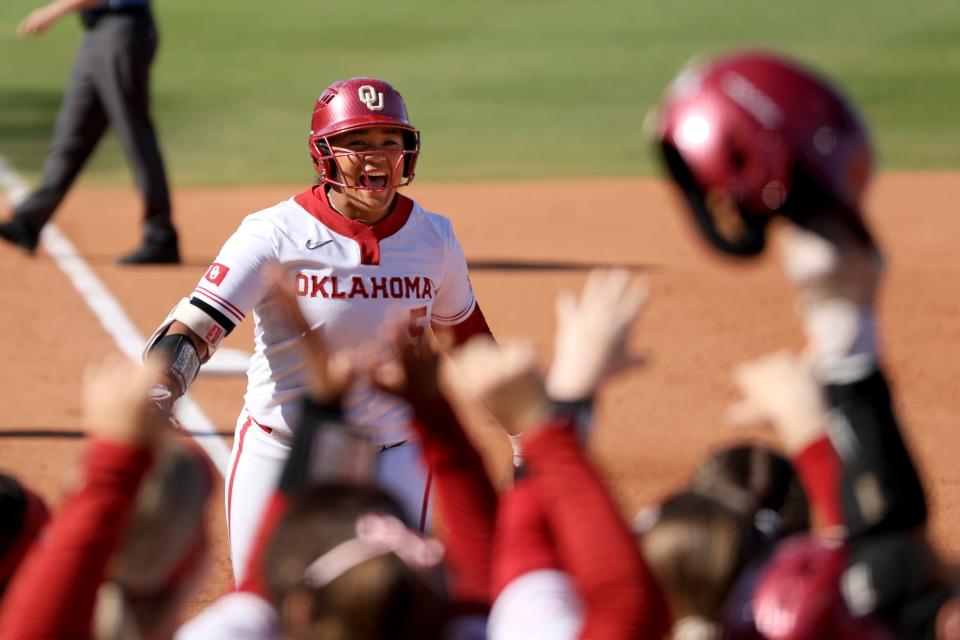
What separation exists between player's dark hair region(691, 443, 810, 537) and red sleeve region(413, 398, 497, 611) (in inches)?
18.3

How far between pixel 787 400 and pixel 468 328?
268 cm

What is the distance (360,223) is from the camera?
554cm

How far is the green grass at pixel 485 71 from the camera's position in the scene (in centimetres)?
1648

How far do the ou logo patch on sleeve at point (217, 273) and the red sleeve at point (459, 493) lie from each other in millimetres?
1984

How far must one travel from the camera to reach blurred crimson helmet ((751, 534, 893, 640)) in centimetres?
269

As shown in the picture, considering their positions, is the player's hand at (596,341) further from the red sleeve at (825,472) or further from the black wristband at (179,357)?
the black wristband at (179,357)

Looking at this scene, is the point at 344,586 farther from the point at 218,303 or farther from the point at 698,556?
the point at 218,303

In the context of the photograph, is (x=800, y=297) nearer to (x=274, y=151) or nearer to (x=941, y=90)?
(x=274, y=151)

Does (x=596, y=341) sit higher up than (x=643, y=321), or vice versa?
(x=596, y=341)

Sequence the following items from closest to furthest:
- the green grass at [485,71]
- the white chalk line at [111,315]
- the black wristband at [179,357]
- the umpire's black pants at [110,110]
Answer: the black wristband at [179,357]
the white chalk line at [111,315]
the umpire's black pants at [110,110]
the green grass at [485,71]

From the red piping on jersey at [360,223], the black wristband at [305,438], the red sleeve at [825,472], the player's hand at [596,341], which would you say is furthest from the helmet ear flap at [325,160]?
the red sleeve at [825,472]

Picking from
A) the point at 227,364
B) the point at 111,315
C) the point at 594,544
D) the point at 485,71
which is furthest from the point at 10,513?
the point at 485,71

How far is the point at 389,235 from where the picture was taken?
5531 mm

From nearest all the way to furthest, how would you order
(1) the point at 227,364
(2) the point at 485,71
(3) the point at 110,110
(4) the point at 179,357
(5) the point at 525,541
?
(5) the point at 525,541 → (4) the point at 179,357 → (1) the point at 227,364 → (3) the point at 110,110 → (2) the point at 485,71
